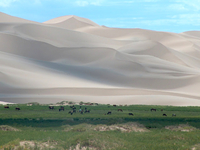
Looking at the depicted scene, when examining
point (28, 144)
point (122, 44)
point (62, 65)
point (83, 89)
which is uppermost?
point (122, 44)

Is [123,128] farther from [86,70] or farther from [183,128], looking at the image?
[86,70]

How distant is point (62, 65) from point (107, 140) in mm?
82050

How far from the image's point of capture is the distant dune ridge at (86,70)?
71.7m

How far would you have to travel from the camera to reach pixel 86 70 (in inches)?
3834

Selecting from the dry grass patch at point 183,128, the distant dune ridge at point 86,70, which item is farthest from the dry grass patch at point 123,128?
the distant dune ridge at point 86,70

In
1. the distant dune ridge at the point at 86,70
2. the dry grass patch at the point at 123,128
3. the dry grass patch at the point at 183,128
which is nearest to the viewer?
the dry grass patch at the point at 123,128

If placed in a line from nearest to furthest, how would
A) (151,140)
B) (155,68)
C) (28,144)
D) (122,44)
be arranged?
(28,144), (151,140), (155,68), (122,44)

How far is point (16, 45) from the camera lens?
104562mm

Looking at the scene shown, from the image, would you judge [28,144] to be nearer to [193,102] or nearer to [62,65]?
[193,102]

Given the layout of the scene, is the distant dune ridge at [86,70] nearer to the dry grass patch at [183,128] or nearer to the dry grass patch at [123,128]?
the dry grass patch at [183,128]

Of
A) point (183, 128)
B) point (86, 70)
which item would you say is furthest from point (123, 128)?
point (86, 70)

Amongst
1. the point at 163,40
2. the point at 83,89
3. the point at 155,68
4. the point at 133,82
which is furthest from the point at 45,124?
the point at 163,40

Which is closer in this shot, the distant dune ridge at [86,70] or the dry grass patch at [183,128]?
the dry grass patch at [183,128]

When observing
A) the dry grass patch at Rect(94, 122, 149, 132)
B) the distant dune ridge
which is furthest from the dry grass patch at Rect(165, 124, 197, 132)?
the distant dune ridge
